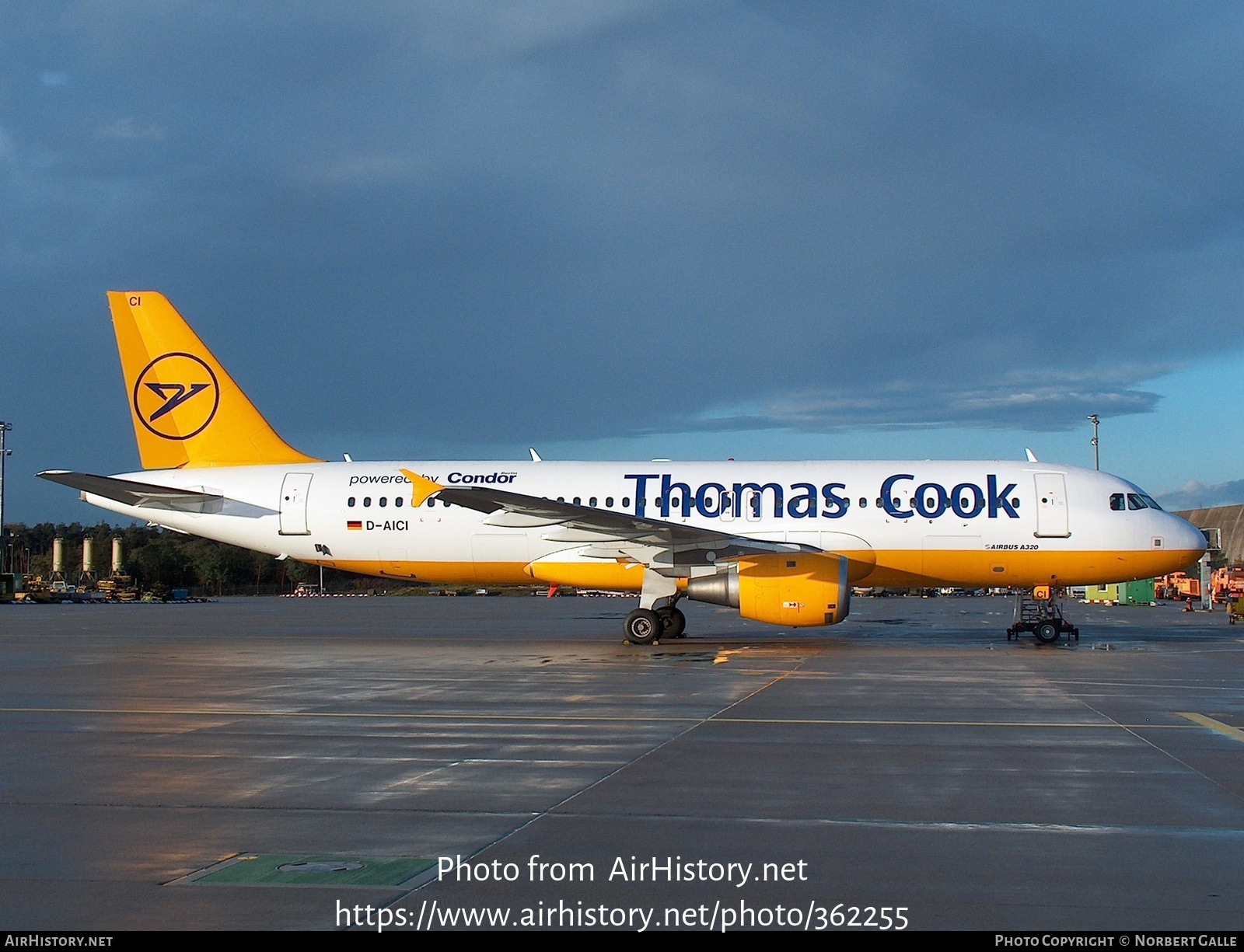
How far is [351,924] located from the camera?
483cm

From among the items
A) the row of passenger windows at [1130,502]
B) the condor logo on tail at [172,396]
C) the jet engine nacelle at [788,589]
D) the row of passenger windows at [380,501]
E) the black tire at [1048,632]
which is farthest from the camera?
A: the condor logo on tail at [172,396]

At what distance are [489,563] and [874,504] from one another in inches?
320

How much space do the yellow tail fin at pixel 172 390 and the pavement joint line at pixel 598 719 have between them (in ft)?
45.0

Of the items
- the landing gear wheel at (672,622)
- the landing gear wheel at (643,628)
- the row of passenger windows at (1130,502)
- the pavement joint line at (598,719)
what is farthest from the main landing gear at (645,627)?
the pavement joint line at (598,719)

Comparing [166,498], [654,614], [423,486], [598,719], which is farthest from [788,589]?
[166,498]

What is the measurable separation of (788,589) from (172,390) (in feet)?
48.2

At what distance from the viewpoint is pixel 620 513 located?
21578 mm

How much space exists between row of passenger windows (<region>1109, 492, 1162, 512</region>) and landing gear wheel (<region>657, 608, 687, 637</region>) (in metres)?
A: 9.18

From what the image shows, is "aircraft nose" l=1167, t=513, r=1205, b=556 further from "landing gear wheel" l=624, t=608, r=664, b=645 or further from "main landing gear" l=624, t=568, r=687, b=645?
"landing gear wheel" l=624, t=608, r=664, b=645

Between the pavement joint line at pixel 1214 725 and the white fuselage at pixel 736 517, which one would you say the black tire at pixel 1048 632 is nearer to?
the white fuselage at pixel 736 517

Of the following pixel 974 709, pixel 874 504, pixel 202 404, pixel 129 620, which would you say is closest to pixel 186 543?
pixel 129 620

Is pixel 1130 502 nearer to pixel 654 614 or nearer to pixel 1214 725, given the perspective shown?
pixel 654 614

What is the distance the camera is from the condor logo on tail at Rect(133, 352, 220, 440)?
81.9ft

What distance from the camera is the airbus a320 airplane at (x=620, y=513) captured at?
21.7 meters
